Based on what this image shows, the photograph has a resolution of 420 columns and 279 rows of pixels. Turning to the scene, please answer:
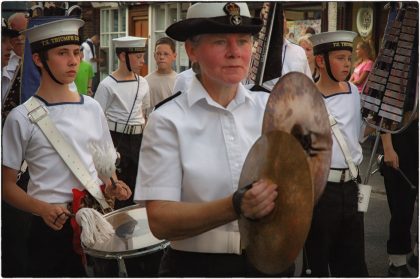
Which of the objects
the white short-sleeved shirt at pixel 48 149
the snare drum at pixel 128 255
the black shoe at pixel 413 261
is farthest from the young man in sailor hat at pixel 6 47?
the black shoe at pixel 413 261

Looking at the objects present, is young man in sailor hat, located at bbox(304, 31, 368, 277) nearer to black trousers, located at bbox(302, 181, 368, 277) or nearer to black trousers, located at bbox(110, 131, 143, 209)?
black trousers, located at bbox(302, 181, 368, 277)

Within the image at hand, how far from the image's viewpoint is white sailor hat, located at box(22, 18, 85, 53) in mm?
3822

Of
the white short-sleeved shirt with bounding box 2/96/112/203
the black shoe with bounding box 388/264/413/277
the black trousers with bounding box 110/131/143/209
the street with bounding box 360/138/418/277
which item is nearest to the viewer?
the white short-sleeved shirt with bounding box 2/96/112/203

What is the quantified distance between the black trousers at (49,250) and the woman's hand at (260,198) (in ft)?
5.85

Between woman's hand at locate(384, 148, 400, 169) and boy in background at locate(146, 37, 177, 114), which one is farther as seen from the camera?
boy in background at locate(146, 37, 177, 114)

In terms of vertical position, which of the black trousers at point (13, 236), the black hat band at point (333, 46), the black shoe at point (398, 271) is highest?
the black hat band at point (333, 46)

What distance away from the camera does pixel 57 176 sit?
3.70 metres

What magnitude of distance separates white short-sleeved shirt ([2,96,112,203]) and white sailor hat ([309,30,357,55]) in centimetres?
179

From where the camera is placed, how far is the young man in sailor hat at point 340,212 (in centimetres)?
435

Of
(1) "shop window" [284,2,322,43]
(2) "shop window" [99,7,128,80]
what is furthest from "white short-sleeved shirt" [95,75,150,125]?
(2) "shop window" [99,7,128,80]

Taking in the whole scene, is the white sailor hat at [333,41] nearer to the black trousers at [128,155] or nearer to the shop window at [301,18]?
the black trousers at [128,155]

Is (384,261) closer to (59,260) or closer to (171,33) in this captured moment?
(59,260)

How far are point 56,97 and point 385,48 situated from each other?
6.77 ft

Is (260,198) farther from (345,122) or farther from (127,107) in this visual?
(127,107)
